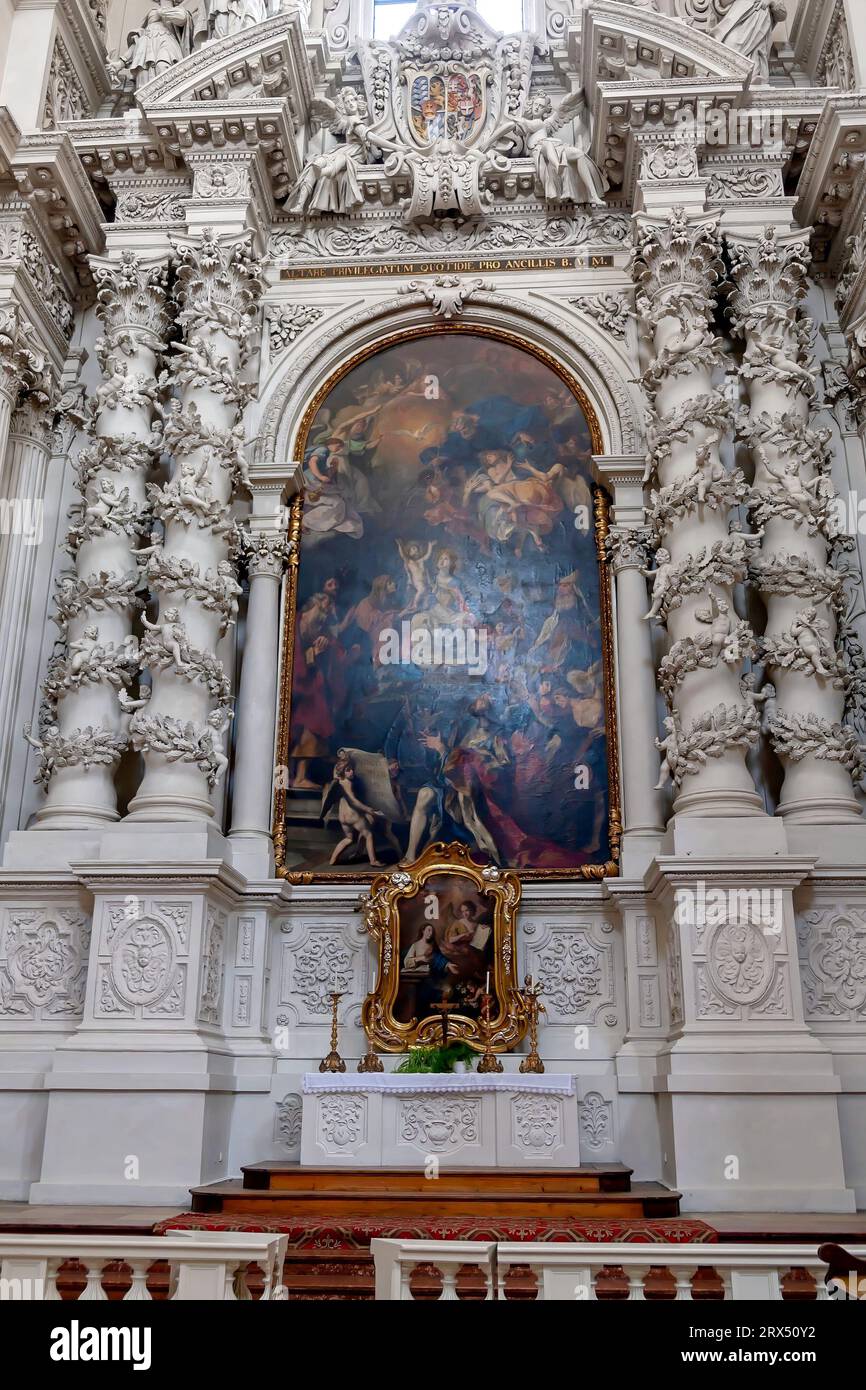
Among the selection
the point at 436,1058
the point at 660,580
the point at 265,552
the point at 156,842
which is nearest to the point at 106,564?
the point at 265,552

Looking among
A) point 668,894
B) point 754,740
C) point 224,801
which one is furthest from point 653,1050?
point 224,801

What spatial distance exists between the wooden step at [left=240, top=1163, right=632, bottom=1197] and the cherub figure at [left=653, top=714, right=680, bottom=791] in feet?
10.4

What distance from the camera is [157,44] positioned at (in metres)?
12.8

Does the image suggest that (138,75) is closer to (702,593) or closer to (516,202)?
(516,202)

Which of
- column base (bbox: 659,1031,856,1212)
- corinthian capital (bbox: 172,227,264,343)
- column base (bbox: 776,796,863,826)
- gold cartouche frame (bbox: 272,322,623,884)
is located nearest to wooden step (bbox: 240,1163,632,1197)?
column base (bbox: 659,1031,856,1212)

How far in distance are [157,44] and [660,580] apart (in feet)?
26.9

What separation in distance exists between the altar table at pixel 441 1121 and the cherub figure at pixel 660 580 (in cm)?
399

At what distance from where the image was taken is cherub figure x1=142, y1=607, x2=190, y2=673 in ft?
33.0

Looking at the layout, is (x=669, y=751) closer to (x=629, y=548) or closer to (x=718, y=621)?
(x=718, y=621)

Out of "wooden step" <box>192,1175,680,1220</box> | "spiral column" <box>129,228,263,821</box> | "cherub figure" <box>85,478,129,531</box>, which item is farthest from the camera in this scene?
"cherub figure" <box>85,478,129,531</box>

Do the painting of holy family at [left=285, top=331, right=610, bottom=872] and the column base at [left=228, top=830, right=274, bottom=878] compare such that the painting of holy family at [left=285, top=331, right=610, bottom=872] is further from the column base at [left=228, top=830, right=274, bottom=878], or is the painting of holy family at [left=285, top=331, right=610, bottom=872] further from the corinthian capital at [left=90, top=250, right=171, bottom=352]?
the corinthian capital at [left=90, top=250, right=171, bottom=352]

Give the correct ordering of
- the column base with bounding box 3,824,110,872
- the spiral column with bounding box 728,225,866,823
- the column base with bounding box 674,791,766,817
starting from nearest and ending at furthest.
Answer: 1. the column base with bounding box 674,791,766,817
2. the column base with bounding box 3,824,110,872
3. the spiral column with bounding box 728,225,866,823

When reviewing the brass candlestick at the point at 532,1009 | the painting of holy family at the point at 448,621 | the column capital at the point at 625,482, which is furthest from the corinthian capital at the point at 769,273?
the brass candlestick at the point at 532,1009

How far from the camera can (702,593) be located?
10.1 m
